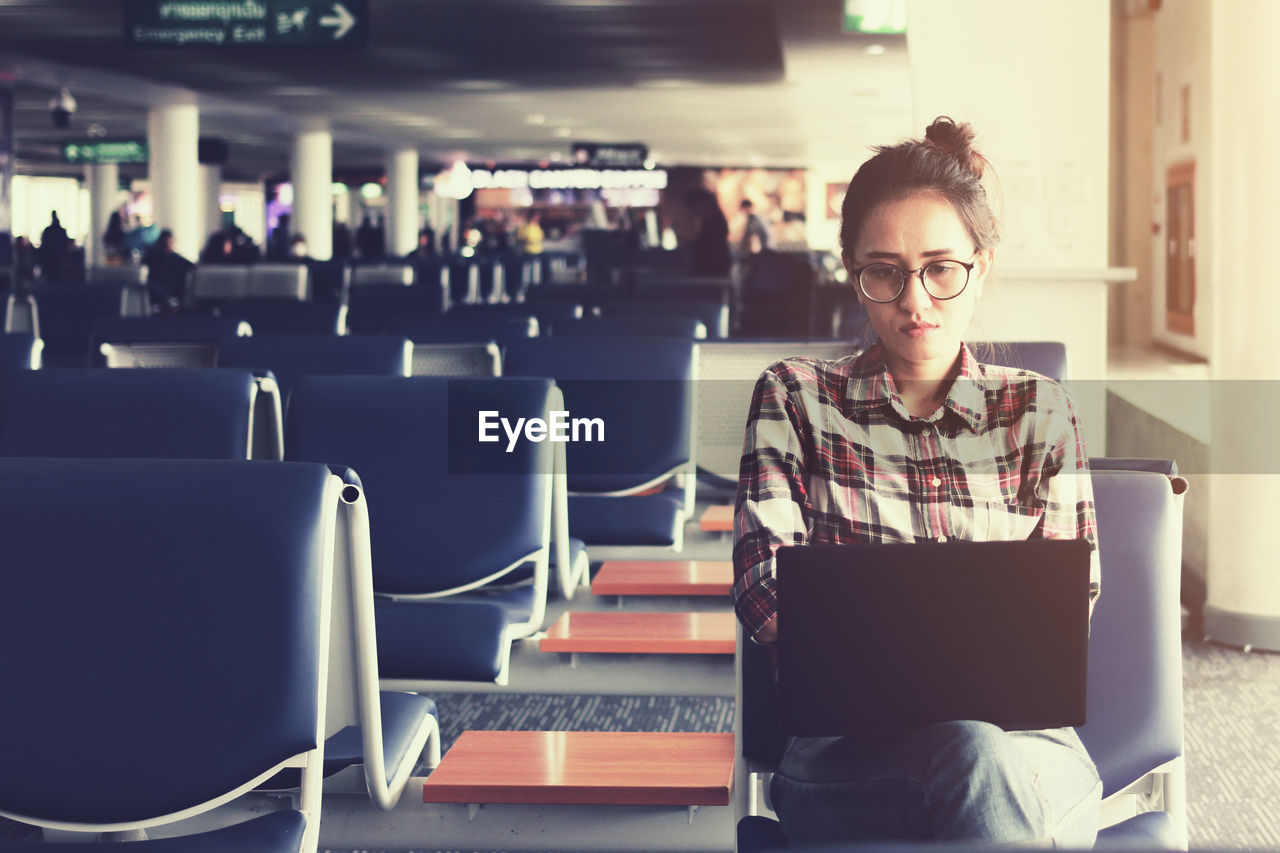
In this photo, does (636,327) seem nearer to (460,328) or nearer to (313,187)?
(460,328)

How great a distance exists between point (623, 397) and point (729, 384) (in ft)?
1.21

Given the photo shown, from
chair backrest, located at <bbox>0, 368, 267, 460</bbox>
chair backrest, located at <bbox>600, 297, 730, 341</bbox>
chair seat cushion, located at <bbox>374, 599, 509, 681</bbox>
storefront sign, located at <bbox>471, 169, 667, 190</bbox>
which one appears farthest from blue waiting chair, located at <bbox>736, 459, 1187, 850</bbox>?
storefront sign, located at <bbox>471, 169, 667, 190</bbox>

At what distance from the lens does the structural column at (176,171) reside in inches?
640

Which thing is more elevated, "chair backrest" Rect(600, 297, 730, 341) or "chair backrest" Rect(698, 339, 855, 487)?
"chair backrest" Rect(600, 297, 730, 341)

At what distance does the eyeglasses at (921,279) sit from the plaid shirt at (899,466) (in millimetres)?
89

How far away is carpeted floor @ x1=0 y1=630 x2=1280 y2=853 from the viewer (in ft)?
8.87

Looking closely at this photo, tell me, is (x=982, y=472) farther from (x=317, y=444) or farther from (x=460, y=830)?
(x=317, y=444)

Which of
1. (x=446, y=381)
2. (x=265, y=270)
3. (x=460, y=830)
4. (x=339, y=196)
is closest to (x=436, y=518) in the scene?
(x=446, y=381)

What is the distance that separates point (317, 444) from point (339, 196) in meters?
39.9

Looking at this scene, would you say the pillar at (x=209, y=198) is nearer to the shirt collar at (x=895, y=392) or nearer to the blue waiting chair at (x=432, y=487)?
the blue waiting chair at (x=432, y=487)

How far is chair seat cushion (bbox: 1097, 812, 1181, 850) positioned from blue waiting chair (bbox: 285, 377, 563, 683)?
1.25 meters

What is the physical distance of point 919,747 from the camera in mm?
1409

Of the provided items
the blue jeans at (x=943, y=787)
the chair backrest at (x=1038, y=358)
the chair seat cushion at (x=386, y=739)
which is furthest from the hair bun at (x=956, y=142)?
the chair backrest at (x=1038, y=358)

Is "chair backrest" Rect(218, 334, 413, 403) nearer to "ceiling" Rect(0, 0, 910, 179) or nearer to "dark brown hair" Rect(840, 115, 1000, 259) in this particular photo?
"dark brown hair" Rect(840, 115, 1000, 259)
